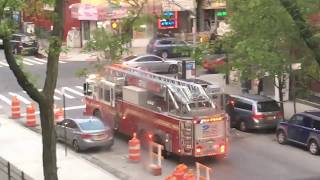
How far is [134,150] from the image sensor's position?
23078 millimetres

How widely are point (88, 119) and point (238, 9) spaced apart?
10609 mm

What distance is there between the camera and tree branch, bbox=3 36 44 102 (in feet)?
42.9

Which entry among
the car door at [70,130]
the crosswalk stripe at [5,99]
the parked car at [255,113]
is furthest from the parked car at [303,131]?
the crosswalk stripe at [5,99]

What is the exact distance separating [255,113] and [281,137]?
6.38ft

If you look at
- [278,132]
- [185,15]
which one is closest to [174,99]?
[278,132]

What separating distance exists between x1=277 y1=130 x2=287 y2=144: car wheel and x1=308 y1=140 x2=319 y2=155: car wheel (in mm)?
1496

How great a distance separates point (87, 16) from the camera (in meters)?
54.8

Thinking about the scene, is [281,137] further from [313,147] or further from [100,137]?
[100,137]

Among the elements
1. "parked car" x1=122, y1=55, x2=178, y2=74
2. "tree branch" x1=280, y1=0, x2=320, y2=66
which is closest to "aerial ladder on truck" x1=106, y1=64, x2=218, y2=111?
"tree branch" x1=280, y1=0, x2=320, y2=66

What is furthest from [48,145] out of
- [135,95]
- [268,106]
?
[268,106]

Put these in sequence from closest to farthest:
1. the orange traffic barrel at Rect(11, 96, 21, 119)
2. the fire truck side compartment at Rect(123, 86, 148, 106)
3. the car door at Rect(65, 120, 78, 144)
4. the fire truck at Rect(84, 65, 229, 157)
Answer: the fire truck at Rect(84, 65, 229, 157), the fire truck side compartment at Rect(123, 86, 148, 106), the car door at Rect(65, 120, 78, 144), the orange traffic barrel at Rect(11, 96, 21, 119)

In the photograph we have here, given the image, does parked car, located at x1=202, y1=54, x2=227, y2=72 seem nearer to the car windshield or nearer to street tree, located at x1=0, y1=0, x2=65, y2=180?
the car windshield

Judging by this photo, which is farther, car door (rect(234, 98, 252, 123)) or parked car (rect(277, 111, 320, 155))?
car door (rect(234, 98, 252, 123))

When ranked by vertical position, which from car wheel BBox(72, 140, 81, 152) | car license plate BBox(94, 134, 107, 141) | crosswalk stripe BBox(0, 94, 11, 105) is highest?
car license plate BBox(94, 134, 107, 141)
